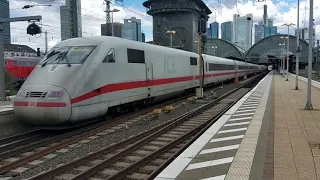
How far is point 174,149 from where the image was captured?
29.0ft

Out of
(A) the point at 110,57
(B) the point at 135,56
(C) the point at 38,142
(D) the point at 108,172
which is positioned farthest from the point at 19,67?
(D) the point at 108,172

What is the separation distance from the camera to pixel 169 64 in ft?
60.3

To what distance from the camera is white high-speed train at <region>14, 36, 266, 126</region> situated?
988cm

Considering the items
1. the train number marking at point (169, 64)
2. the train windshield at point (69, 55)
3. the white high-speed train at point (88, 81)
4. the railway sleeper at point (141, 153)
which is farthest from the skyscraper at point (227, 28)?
the railway sleeper at point (141, 153)

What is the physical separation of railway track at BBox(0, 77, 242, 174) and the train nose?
594 millimetres

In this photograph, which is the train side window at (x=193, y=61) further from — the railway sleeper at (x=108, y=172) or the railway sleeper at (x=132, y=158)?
the railway sleeper at (x=108, y=172)

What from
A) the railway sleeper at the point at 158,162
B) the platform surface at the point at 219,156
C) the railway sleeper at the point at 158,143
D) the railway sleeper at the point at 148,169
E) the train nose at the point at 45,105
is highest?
the train nose at the point at 45,105

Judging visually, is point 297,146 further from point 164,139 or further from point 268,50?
point 268,50

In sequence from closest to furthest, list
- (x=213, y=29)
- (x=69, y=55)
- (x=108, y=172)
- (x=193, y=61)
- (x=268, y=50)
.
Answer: (x=108, y=172), (x=69, y=55), (x=193, y=61), (x=213, y=29), (x=268, y=50)

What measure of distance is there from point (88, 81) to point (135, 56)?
12.6ft

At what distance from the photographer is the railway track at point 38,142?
778cm

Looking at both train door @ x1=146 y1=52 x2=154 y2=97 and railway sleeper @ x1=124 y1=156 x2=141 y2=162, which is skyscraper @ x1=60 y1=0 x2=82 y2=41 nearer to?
train door @ x1=146 y1=52 x2=154 y2=97

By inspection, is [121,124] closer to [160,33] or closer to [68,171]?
[68,171]

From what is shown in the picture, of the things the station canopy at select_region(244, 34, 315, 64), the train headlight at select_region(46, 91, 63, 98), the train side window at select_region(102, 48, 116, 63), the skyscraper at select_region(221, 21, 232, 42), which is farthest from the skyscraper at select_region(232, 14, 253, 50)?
the station canopy at select_region(244, 34, 315, 64)
